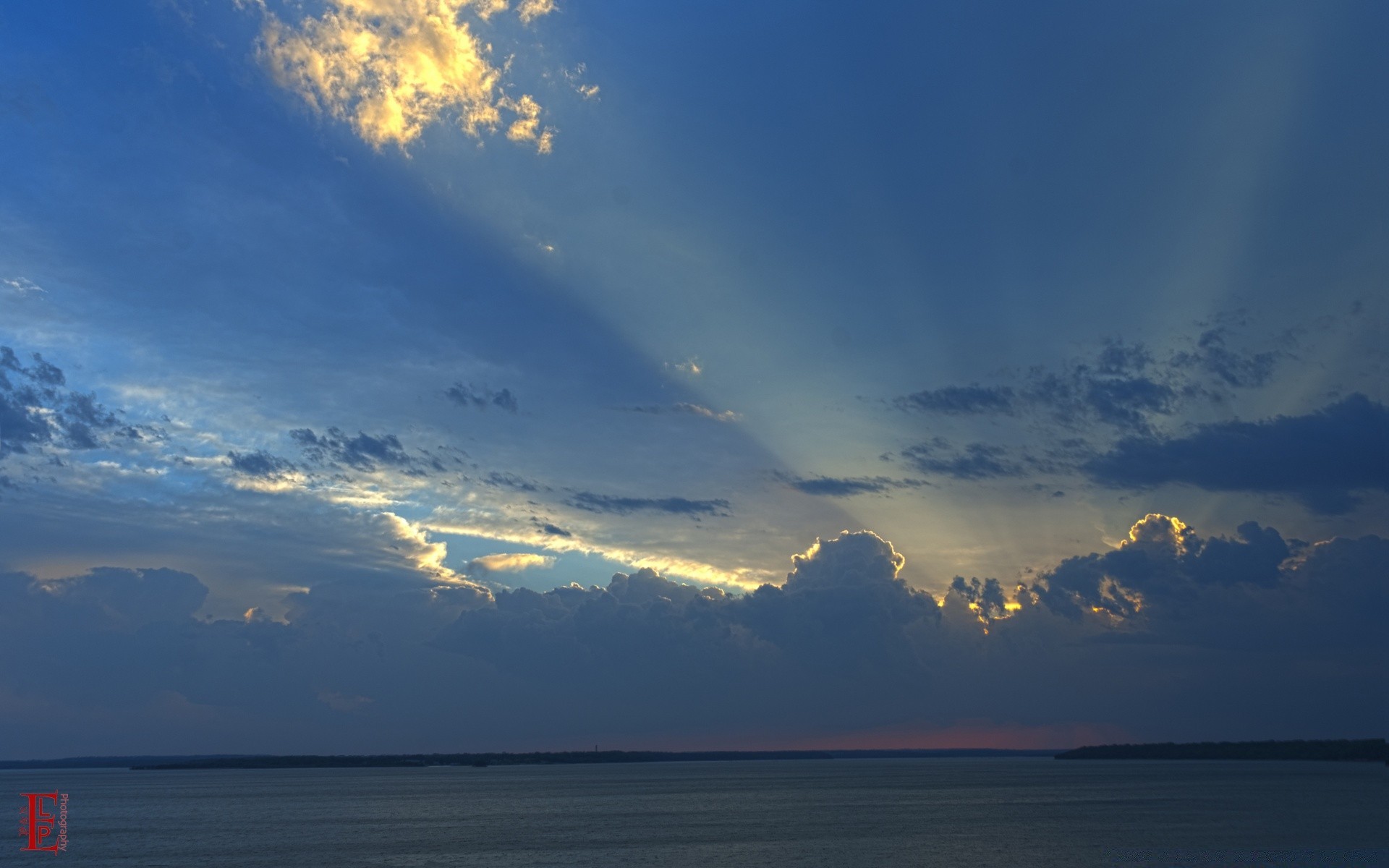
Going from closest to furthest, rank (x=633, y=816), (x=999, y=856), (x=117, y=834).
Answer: (x=999, y=856), (x=117, y=834), (x=633, y=816)

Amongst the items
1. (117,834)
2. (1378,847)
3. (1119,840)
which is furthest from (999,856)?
(117,834)

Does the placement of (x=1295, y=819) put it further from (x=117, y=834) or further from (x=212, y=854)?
(x=117, y=834)

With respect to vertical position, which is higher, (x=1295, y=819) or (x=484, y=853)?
(x=484, y=853)

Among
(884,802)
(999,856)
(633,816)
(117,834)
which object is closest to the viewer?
(999,856)

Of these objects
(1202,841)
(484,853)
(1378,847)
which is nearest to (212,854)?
(484,853)

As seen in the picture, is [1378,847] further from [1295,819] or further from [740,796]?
[740,796]

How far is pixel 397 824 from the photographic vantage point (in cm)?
12419

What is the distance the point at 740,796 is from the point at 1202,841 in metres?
109

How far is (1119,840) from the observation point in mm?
99062

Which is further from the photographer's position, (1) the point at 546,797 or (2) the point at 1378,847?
(1) the point at 546,797

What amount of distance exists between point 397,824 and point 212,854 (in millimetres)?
32635
